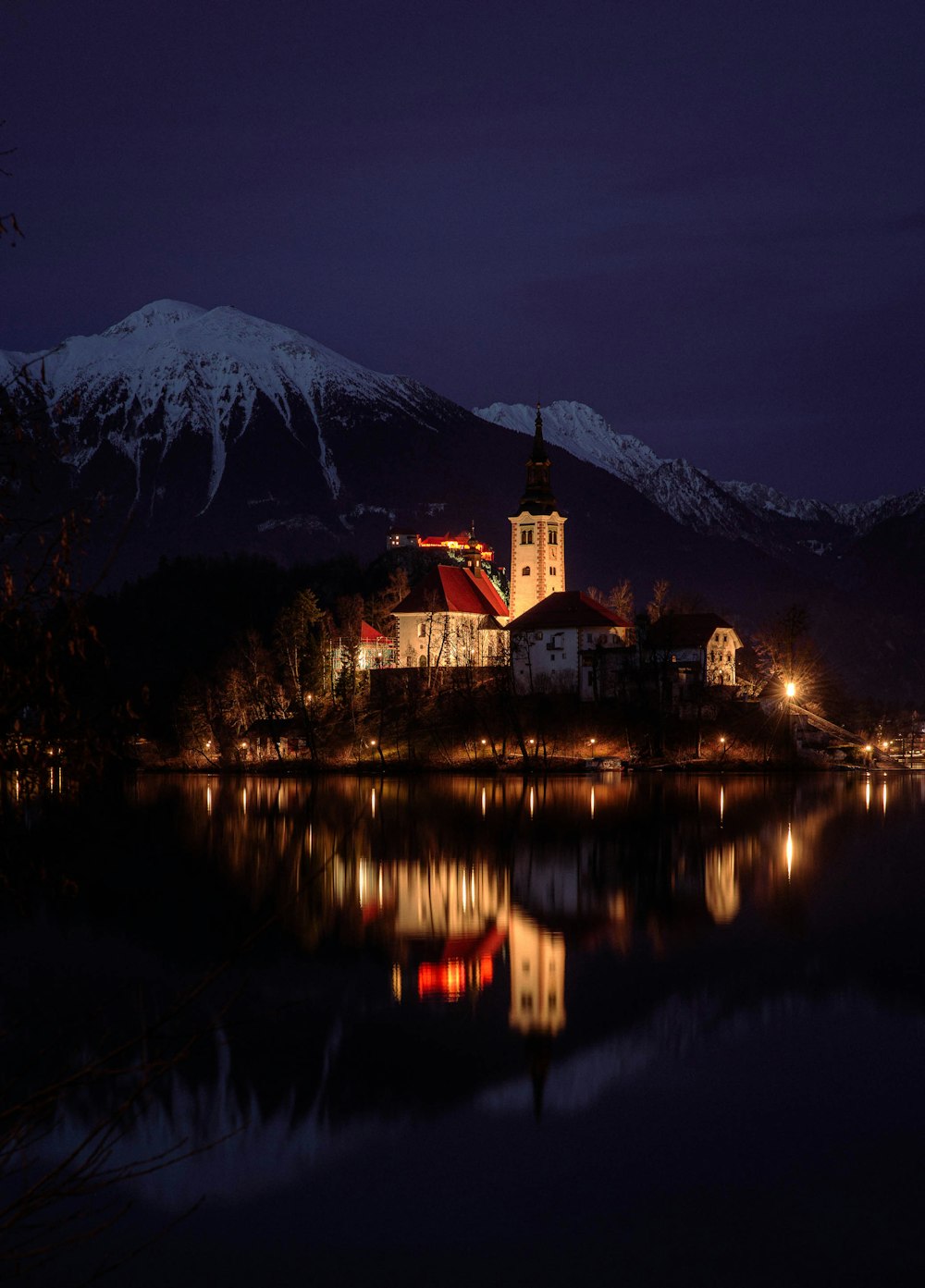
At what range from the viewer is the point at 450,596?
12350 cm

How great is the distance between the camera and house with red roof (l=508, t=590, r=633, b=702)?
110 meters

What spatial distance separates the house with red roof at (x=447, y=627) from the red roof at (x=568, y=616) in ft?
11.7

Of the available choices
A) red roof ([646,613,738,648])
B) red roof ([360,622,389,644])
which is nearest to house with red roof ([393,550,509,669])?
red roof ([360,622,389,644])

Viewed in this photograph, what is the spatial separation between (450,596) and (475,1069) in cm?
10060

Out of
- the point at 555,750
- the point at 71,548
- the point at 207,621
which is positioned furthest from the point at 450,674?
the point at 71,548

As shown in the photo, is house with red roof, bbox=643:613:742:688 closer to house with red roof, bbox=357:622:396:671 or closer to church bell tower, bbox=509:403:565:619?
church bell tower, bbox=509:403:565:619

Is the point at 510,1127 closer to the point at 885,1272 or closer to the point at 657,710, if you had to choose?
the point at 885,1272

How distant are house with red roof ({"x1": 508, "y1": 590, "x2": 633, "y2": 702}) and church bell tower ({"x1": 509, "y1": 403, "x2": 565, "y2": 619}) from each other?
15869 mm

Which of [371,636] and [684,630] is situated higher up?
[371,636]

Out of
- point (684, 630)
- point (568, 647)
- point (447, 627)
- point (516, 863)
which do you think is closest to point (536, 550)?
point (447, 627)

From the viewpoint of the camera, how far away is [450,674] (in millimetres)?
112188

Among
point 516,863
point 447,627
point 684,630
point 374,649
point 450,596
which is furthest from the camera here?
point 450,596

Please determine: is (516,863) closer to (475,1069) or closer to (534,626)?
(475,1069)

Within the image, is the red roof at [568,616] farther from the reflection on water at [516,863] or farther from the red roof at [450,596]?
the reflection on water at [516,863]
